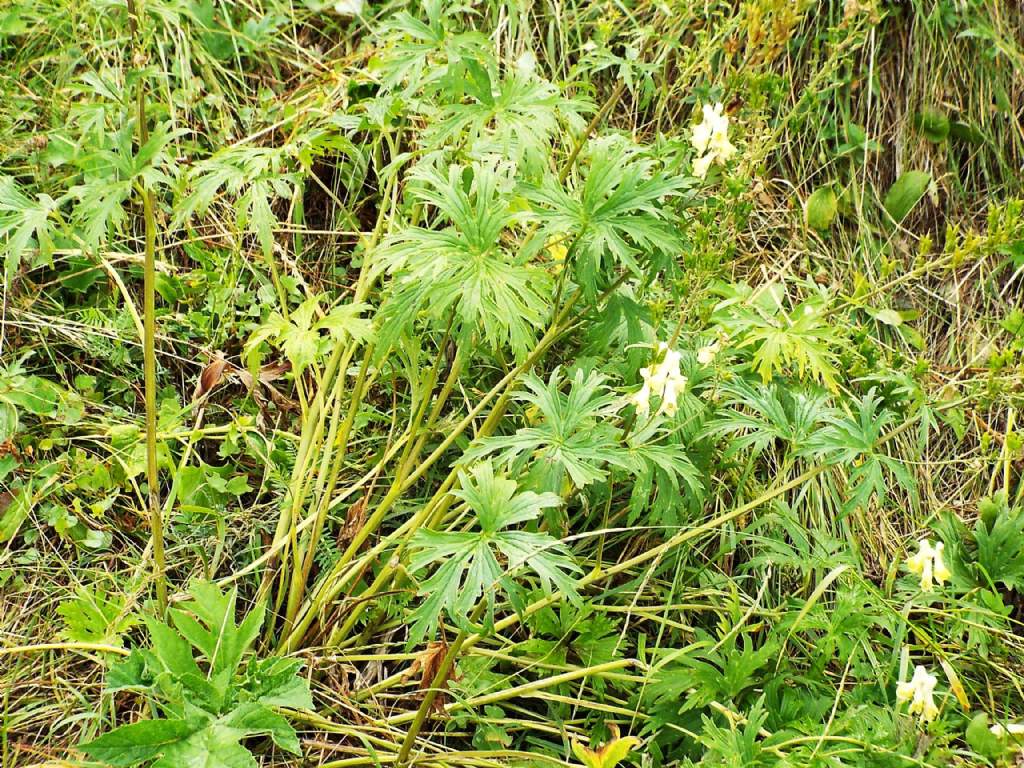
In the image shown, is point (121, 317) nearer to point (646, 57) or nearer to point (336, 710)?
point (336, 710)

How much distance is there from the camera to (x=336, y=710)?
6.02ft

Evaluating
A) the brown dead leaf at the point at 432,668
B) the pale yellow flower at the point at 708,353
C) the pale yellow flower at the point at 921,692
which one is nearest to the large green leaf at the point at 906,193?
the pale yellow flower at the point at 708,353

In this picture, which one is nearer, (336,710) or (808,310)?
(336,710)

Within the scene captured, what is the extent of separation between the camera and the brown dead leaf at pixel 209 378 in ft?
7.19

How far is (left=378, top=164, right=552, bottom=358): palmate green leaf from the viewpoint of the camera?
165 cm

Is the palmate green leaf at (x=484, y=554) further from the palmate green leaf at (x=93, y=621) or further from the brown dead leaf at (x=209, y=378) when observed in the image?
the brown dead leaf at (x=209, y=378)

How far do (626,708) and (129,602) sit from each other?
97 cm

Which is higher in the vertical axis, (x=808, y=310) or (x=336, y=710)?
(x=808, y=310)

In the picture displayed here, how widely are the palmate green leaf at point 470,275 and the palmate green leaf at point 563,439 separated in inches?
4.3

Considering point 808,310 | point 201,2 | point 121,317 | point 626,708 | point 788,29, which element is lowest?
point 626,708

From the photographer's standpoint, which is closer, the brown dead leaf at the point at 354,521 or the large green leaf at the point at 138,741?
the large green leaf at the point at 138,741

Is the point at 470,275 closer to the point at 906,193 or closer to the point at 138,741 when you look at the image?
the point at 138,741

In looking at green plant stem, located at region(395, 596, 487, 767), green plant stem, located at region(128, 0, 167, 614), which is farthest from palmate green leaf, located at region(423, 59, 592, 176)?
green plant stem, located at region(395, 596, 487, 767)

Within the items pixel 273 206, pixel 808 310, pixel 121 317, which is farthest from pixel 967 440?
pixel 121 317
